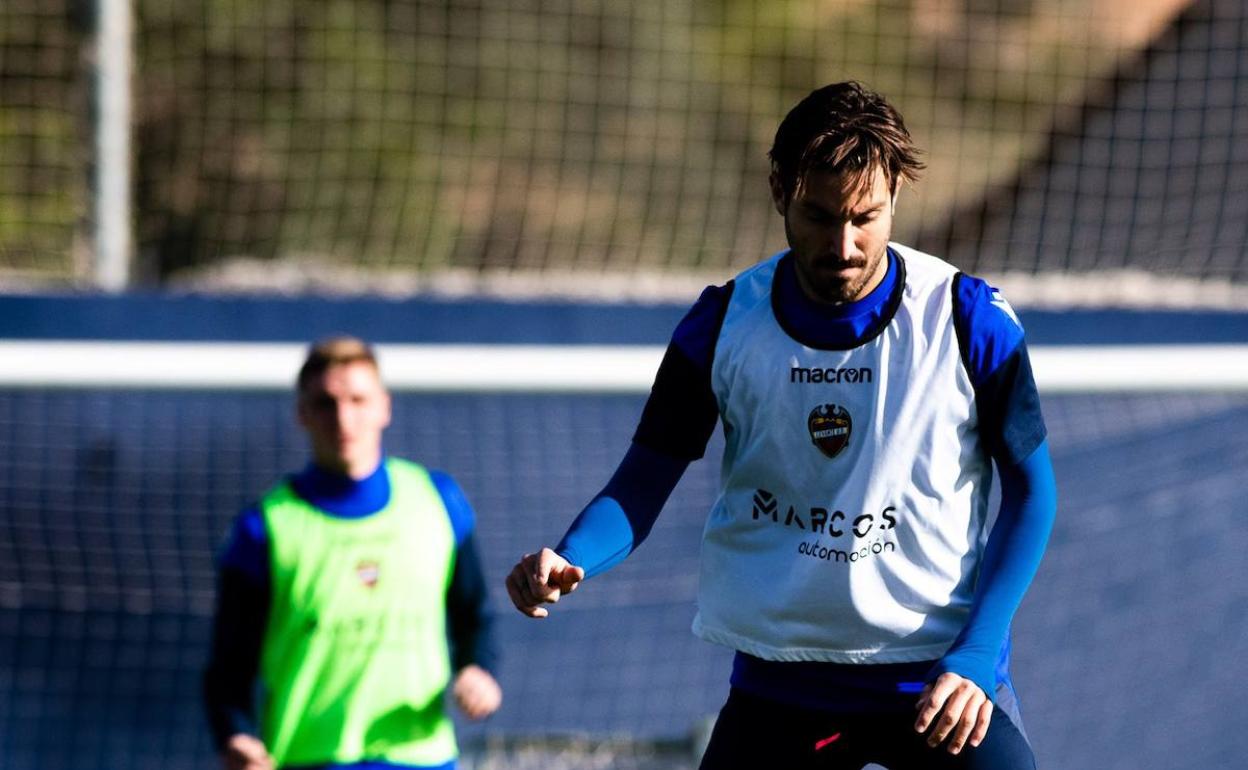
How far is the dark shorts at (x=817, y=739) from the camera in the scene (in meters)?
2.53

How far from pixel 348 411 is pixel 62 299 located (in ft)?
7.37

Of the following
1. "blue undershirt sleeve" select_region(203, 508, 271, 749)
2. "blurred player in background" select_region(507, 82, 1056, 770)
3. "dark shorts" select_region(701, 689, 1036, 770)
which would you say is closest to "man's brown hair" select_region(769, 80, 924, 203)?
"blurred player in background" select_region(507, 82, 1056, 770)

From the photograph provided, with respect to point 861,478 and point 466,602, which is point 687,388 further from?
point 466,602

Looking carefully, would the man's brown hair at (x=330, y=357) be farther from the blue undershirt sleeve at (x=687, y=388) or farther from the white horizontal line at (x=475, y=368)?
the blue undershirt sleeve at (x=687, y=388)

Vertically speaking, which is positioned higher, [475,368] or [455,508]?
[475,368]

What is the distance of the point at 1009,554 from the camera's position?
243 cm

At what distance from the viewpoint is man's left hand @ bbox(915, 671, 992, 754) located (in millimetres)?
2287

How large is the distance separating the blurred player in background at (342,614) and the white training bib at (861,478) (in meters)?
1.36

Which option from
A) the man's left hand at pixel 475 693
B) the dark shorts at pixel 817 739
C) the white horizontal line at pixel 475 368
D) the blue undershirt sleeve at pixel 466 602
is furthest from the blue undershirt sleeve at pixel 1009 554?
the white horizontal line at pixel 475 368

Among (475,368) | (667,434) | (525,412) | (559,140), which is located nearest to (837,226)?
(667,434)

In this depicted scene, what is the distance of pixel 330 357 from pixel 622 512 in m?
1.38

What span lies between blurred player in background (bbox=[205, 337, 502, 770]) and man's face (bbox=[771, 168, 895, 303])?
162 cm

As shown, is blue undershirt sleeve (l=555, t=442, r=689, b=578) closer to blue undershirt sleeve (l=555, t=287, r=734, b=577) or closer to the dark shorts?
blue undershirt sleeve (l=555, t=287, r=734, b=577)

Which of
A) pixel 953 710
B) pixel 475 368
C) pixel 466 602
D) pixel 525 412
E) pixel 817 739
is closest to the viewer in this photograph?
pixel 953 710
